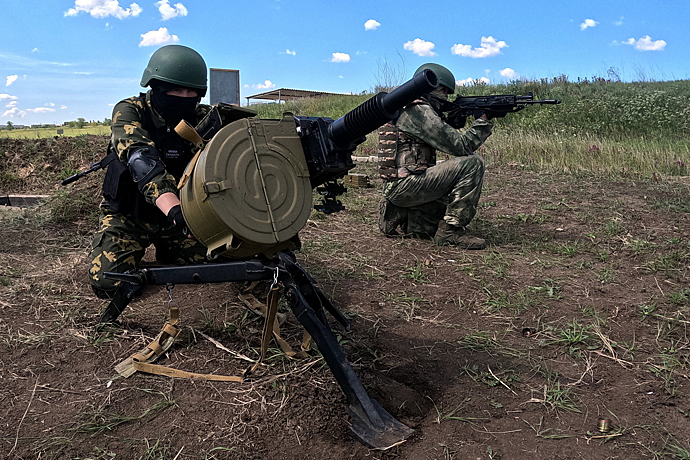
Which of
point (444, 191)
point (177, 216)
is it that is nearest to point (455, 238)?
point (444, 191)

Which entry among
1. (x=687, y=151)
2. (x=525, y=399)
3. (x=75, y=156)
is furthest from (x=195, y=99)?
(x=687, y=151)

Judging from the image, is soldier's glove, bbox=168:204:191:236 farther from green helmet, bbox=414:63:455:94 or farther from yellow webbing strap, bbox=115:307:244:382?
green helmet, bbox=414:63:455:94

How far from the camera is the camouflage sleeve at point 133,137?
106 inches

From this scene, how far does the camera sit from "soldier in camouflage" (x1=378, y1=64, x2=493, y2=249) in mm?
5000

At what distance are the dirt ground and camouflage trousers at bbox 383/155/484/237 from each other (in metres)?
0.38

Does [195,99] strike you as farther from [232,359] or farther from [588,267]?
[588,267]

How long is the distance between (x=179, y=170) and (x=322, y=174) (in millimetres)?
1539

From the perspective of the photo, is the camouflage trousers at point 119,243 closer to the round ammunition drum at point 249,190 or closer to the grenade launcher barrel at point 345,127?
the round ammunition drum at point 249,190

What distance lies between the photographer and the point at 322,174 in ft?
8.50

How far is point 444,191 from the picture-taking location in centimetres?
521

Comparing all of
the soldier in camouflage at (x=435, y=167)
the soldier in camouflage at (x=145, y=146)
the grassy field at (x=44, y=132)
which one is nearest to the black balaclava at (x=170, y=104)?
the soldier in camouflage at (x=145, y=146)

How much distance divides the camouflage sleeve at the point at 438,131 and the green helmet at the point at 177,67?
86.7 inches

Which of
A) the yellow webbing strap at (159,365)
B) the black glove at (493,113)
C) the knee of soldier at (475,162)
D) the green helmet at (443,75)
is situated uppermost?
the green helmet at (443,75)

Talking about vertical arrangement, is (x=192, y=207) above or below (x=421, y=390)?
above
